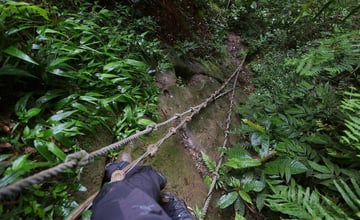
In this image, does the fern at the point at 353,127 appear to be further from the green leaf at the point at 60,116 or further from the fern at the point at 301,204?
the green leaf at the point at 60,116

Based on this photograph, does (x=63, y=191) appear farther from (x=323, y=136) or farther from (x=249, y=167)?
(x=323, y=136)

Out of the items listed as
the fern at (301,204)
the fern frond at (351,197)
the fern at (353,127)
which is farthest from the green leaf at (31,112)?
the fern at (353,127)

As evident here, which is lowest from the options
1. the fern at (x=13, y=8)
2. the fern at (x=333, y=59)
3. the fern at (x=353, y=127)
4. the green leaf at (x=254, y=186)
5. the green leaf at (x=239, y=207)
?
the green leaf at (x=239, y=207)

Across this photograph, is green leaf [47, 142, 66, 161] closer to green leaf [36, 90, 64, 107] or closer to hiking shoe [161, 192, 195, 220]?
green leaf [36, 90, 64, 107]

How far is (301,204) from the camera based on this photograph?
2092 millimetres

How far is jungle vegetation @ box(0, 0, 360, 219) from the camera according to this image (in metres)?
1.67

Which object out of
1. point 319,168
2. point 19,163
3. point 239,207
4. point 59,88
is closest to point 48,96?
point 59,88

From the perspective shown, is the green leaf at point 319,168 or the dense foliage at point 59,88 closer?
the dense foliage at point 59,88

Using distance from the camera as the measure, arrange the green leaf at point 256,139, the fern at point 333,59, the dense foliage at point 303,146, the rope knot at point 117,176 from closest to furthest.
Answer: the rope knot at point 117,176
the dense foliage at point 303,146
the green leaf at point 256,139
the fern at point 333,59

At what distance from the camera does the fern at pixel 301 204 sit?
1.93m

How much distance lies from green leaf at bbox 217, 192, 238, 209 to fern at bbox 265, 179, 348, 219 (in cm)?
30

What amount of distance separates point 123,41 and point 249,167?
197 cm

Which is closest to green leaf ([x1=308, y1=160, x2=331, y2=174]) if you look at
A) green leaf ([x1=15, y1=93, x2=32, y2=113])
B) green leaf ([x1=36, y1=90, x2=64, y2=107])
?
green leaf ([x1=36, y1=90, x2=64, y2=107])

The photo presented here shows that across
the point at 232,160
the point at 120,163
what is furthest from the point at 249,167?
the point at 120,163
